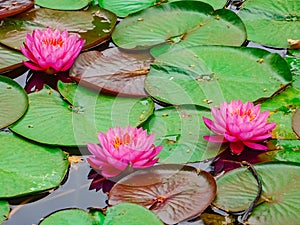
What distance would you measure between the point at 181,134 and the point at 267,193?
0.40m

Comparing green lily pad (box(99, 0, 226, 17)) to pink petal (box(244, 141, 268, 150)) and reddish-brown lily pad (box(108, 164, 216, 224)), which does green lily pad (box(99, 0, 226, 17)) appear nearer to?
pink petal (box(244, 141, 268, 150))

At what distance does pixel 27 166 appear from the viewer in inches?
77.8

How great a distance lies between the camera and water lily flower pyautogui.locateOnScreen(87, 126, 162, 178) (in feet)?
6.23

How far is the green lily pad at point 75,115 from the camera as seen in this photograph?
2.10 metres

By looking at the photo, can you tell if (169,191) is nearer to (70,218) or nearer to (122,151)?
(122,151)

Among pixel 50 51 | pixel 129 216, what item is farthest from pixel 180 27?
pixel 129 216

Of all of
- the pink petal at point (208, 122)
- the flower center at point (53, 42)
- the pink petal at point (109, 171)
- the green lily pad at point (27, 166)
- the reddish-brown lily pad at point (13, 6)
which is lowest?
the green lily pad at point (27, 166)

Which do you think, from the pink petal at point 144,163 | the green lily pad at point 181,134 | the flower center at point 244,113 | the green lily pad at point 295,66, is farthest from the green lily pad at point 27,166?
the green lily pad at point 295,66

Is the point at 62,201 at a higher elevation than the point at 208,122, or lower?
lower

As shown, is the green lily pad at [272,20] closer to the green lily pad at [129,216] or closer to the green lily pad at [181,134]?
the green lily pad at [181,134]

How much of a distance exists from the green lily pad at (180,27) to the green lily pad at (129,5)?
0.38ft

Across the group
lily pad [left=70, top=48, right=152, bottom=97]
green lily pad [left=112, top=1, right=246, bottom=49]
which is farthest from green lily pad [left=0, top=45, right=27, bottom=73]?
green lily pad [left=112, top=1, right=246, bottom=49]

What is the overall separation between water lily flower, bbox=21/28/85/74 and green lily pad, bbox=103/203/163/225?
846 mm

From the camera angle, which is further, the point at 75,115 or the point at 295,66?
the point at 295,66
